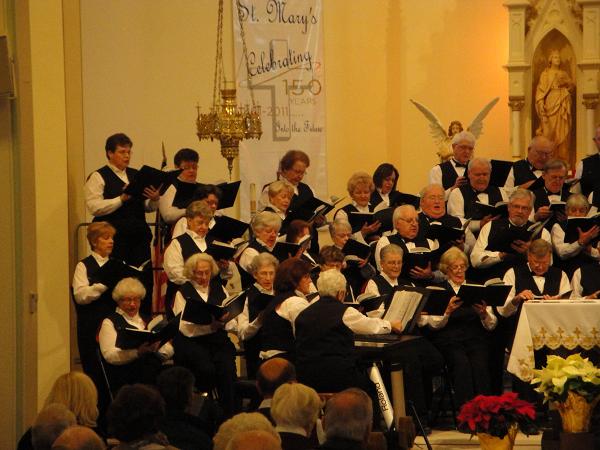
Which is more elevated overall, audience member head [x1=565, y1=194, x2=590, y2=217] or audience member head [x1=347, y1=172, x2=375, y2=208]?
audience member head [x1=347, y1=172, x2=375, y2=208]

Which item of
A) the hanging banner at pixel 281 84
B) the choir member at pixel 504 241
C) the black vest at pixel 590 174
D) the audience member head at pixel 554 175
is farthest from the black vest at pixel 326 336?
the hanging banner at pixel 281 84

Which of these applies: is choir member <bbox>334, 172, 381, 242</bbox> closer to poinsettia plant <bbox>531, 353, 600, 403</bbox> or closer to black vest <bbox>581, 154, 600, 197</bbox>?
black vest <bbox>581, 154, 600, 197</bbox>

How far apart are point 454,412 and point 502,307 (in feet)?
2.57

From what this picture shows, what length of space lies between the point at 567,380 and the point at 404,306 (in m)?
1.46

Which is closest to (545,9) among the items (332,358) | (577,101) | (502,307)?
(577,101)

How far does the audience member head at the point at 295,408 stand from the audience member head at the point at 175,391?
0.63 metres

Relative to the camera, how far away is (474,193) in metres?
9.80

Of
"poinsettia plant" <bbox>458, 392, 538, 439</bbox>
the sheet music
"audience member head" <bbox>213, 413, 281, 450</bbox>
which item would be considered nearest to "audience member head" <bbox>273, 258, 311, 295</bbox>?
the sheet music

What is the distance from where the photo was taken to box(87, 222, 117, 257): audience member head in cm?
855

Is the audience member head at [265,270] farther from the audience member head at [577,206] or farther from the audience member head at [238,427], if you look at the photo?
the audience member head at [238,427]

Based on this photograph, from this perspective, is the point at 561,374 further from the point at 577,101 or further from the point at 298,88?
the point at 298,88

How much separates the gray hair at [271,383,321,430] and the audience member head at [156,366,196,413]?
63cm

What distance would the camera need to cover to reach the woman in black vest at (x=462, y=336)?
8625mm

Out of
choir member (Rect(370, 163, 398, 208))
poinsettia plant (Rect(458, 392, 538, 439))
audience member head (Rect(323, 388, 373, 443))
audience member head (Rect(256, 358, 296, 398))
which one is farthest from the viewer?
choir member (Rect(370, 163, 398, 208))
